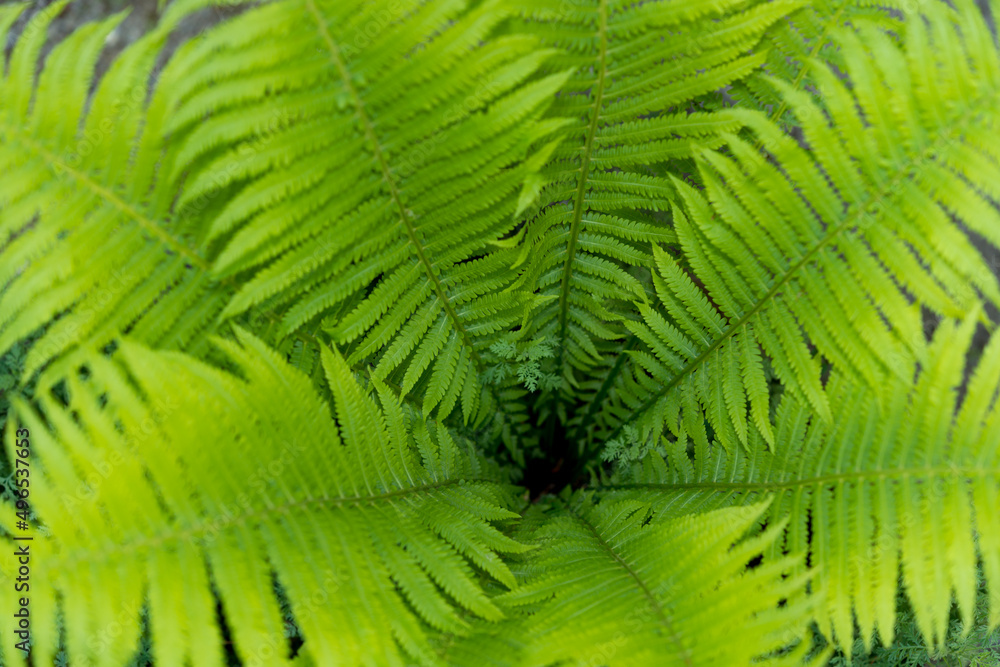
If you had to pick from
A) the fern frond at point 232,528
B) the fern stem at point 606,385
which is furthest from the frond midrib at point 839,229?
the fern frond at point 232,528

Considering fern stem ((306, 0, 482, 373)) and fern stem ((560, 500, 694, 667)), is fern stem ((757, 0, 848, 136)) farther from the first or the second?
fern stem ((560, 500, 694, 667))

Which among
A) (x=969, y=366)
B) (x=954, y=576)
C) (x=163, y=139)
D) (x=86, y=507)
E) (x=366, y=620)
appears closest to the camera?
(x=86, y=507)

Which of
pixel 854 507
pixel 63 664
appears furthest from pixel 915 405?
pixel 63 664

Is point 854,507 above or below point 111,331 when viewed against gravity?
below

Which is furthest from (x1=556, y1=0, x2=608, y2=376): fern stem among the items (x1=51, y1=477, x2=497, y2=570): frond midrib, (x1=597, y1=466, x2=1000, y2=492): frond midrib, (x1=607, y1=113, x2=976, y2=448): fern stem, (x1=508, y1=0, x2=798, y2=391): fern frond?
(x1=51, y1=477, x2=497, y2=570): frond midrib

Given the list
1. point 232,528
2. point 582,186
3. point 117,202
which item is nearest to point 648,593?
point 232,528

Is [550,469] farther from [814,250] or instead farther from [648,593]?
[814,250]

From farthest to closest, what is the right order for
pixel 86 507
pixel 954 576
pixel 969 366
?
pixel 969 366 → pixel 954 576 → pixel 86 507

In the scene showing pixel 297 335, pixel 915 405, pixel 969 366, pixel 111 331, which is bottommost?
pixel 969 366

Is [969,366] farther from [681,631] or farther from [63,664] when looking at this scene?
[63,664]
